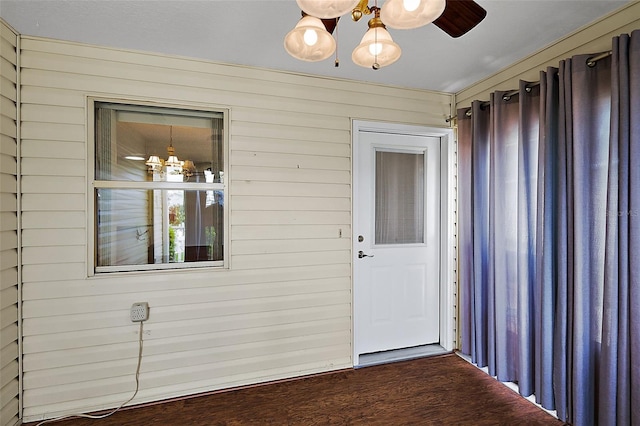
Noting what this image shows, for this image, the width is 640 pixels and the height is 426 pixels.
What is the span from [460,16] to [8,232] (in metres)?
2.84

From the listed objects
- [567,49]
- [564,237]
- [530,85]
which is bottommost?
[564,237]

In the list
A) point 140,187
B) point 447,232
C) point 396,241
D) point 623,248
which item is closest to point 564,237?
point 623,248

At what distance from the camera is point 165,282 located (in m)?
2.43

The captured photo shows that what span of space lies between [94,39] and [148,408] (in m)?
2.62

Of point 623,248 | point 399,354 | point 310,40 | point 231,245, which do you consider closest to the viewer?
point 310,40

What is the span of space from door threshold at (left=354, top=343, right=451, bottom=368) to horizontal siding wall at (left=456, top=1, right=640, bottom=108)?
241 centimetres

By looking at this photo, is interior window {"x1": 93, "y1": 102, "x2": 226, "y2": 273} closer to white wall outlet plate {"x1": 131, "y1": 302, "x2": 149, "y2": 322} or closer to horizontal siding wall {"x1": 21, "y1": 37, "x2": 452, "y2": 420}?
horizontal siding wall {"x1": 21, "y1": 37, "x2": 452, "y2": 420}

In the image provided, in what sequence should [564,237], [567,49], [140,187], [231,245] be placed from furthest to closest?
[231,245]
[140,187]
[567,49]
[564,237]

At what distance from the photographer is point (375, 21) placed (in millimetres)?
1344

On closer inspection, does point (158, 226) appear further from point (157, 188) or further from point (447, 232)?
point (447, 232)

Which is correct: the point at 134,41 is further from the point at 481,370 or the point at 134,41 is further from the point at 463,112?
the point at 481,370

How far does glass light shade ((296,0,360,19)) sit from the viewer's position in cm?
100

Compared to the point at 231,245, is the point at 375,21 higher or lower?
higher

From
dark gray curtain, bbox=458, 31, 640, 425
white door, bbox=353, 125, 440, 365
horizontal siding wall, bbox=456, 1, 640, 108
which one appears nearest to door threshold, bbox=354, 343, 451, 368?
white door, bbox=353, 125, 440, 365
